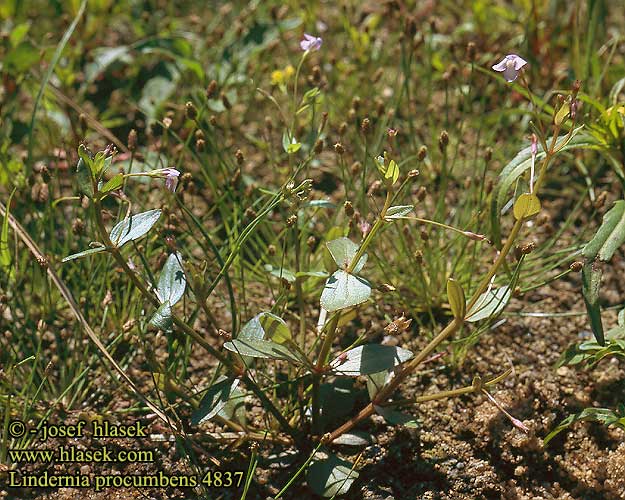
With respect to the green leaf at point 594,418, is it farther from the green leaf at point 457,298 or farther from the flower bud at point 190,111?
the flower bud at point 190,111

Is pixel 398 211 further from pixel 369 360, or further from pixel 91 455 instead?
pixel 91 455

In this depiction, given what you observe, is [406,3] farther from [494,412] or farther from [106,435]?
[106,435]

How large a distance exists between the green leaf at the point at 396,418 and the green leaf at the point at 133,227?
23.7 inches

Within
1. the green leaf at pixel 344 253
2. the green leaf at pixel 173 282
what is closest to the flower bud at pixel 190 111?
the green leaf at pixel 173 282

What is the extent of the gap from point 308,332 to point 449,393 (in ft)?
1.90

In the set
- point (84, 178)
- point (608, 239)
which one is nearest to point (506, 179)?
point (608, 239)

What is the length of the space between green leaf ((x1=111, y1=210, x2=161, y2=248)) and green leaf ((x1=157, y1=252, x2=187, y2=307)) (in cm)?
12

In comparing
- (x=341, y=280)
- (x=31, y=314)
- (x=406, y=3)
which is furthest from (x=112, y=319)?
(x=406, y=3)

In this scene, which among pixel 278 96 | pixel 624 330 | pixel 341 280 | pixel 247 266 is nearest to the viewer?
pixel 341 280

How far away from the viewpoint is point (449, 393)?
1.68 metres

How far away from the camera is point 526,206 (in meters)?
1.58

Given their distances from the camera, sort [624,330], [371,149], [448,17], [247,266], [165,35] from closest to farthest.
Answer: [624,330]
[247,266]
[371,149]
[165,35]
[448,17]

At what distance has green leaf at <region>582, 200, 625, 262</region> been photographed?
5.94ft

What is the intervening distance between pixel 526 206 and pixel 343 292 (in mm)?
377
